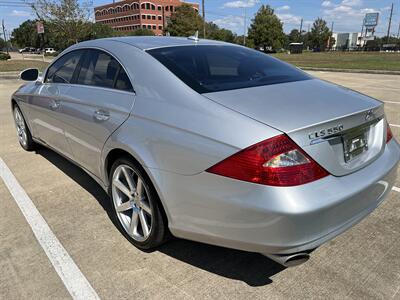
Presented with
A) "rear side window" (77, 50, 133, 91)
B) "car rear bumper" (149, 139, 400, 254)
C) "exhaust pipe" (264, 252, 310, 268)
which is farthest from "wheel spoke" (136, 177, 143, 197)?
"exhaust pipe" (264, 252, 310, 268)

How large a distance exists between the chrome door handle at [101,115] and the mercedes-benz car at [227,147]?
16 millimetres

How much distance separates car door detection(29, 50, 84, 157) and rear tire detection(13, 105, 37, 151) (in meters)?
0.73

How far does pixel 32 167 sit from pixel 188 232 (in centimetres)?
324

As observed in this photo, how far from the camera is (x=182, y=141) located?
2.23m

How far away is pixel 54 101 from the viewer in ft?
12.6

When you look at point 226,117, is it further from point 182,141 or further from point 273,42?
point 273,42

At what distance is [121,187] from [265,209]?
4.57ft

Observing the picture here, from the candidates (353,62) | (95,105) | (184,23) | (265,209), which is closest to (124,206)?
(95,105)

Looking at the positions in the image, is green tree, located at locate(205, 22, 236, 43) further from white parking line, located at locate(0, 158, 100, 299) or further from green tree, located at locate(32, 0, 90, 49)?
white parking line, located at locate(0, 158, 100, 299)

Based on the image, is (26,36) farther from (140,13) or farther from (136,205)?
(136,205)

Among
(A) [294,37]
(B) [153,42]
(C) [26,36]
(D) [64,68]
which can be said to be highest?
(C) [26,36]

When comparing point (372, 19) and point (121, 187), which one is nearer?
point (121, 187)

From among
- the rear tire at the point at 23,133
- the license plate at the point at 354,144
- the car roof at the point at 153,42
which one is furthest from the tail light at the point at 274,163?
the rear tire at the point at 23,133

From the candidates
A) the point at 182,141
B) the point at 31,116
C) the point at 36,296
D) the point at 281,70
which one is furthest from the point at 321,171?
the point at 31,116
